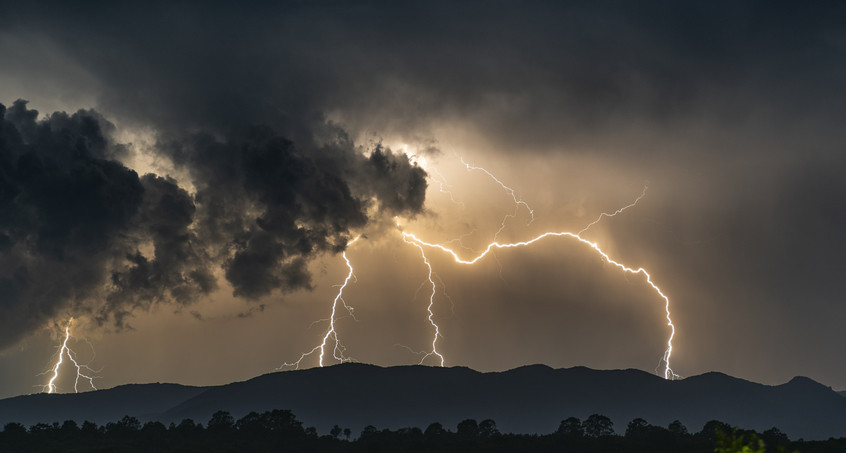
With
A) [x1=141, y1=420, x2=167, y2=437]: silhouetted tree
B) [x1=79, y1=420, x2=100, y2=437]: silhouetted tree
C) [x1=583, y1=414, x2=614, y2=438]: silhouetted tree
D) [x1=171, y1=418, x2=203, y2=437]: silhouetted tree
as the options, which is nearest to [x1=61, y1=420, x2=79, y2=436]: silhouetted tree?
[x1=79, y1=420, x2=100, y2=437]: silhouetted tree

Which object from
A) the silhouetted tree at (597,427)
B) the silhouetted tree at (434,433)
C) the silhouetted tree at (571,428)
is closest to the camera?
the silhouetted tree at (434,433)

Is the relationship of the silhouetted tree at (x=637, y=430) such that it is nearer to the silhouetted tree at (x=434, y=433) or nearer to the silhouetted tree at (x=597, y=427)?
the silhouetted tree at (x=597, y=427)

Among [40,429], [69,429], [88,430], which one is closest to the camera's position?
[40,429]

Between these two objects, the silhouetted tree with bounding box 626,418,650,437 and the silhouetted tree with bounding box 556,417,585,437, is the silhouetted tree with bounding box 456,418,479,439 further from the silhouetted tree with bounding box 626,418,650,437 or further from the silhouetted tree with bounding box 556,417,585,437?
the silhouetted tree with bounding box 626,418,650,437

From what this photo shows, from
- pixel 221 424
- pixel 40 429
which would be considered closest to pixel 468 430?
pixel 221 424

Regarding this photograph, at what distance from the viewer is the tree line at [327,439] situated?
369 feet


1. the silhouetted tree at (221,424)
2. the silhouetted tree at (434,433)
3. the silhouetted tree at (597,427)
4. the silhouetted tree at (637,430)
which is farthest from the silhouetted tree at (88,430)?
the silhouetted tree at (637,430)

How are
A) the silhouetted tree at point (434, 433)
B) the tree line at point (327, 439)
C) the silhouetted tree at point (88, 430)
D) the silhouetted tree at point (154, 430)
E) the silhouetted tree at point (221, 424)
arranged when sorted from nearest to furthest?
the tree line at point (327, 439), the silhouetted tree at point (434, 433), the silhouetted tree at point (154, 430), the silhouetted tree at point (88, 430), the silhouetted tree at point (221, 424)

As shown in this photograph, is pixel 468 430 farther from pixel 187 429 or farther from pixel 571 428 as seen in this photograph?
pixel 187 429

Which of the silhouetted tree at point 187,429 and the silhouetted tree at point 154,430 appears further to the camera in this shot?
the silhouetted tree at point 187,429

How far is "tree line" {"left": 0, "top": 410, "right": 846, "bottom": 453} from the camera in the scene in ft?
369

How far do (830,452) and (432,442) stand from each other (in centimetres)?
5377

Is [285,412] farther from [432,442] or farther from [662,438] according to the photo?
[662,438]

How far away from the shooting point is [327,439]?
417 ft
